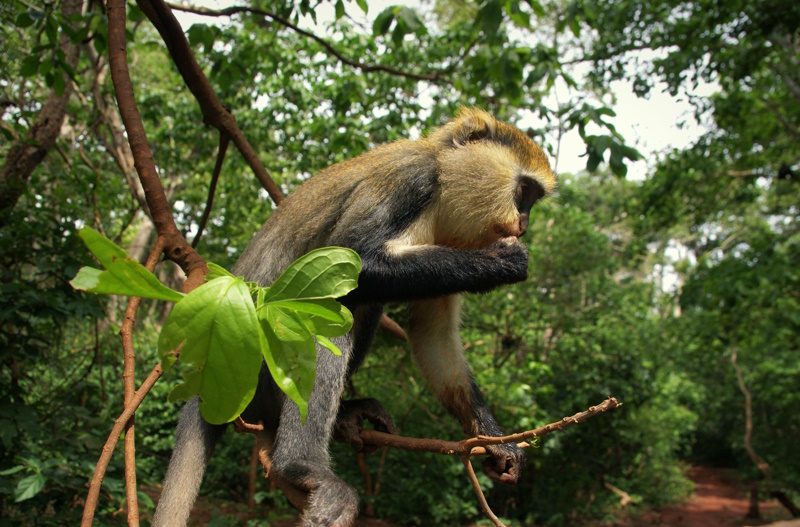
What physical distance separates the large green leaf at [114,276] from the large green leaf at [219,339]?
0.24 ft

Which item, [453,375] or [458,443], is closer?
[458,443]

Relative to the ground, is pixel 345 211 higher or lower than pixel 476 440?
higher

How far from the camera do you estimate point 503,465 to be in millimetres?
3027

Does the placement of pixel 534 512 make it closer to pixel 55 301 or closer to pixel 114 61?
pixel 55 301

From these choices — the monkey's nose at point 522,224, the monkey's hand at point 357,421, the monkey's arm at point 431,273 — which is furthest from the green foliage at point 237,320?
the monkey's nose at point 522,224

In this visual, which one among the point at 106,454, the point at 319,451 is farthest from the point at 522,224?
the point at 106,454

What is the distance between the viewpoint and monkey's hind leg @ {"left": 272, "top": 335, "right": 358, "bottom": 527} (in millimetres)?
2256

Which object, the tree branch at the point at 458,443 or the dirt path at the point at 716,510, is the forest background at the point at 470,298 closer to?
the dirt path at the point at 716,510

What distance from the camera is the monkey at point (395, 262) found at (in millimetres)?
2570

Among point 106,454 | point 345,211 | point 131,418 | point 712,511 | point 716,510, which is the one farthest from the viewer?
point 716,510

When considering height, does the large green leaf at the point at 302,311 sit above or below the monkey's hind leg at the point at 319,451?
above

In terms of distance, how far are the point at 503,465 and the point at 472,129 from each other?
200 centimetres

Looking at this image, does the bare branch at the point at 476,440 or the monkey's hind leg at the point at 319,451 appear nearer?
the bare branch at the point at 476,440

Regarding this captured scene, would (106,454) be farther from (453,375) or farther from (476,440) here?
(453,375)
